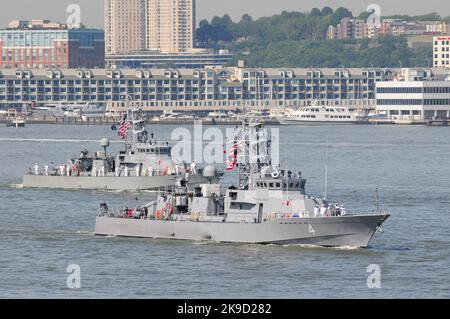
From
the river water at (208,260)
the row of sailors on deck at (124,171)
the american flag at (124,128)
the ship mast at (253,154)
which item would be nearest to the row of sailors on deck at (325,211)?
the river water at (208,260)

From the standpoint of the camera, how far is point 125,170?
385ft

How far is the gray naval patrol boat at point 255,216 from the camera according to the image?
76.2m

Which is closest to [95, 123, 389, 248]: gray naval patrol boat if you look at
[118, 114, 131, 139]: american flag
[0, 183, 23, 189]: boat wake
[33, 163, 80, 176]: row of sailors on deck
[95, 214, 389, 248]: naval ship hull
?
[95, 214, 389, 248]: naval ship hull

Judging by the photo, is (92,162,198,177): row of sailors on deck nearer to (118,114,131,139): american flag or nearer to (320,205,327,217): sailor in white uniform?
(118,114,131,139): american flag

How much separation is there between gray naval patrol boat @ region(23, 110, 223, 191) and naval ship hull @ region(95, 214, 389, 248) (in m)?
35.1

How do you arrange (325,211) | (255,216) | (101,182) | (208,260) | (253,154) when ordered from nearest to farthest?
1. (208,260)
2. (325,211)
3. (255,216)
4. (253,154)
5. (101,182)

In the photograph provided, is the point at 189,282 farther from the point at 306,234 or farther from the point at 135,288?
the point at 306,234

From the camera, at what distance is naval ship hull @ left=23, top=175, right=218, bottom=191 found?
115188mm

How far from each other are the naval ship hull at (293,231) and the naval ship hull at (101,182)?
32.8 meters

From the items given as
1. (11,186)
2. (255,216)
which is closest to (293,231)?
(255,216)

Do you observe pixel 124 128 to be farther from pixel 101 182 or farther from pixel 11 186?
pixel 11 186

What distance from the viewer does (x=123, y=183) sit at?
11600 cm

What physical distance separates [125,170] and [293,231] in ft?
138


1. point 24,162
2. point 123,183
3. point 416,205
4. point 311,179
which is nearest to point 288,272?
point 416,205
